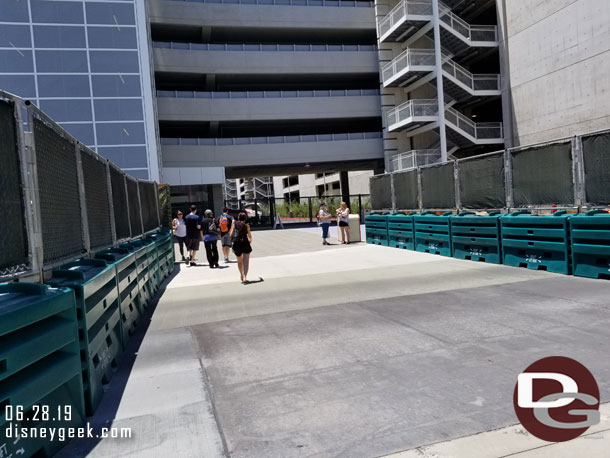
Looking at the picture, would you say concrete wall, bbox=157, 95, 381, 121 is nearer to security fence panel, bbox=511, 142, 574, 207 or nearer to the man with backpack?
the man with backpack

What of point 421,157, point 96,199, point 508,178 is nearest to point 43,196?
point 96,199

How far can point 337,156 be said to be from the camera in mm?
37438

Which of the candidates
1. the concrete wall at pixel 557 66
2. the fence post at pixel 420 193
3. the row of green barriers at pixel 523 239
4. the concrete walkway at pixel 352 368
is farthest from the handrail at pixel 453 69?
the concrete walkway at pixel 352 368

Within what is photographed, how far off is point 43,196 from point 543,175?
373 inches

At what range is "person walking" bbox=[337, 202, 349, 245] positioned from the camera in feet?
63.9

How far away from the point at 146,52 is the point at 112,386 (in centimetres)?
2856

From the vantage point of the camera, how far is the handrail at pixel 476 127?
31.4 m

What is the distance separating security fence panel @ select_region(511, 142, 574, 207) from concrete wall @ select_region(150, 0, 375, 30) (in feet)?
96.2

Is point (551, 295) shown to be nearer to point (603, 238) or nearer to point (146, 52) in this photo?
point (603, 238)

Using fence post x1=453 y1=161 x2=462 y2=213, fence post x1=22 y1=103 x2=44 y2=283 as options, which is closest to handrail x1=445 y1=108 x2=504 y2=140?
fence post x1=453 y1=161 x2=462 y2=213

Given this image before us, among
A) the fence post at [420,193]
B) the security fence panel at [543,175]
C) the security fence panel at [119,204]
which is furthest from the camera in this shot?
the fence post at [420,193]

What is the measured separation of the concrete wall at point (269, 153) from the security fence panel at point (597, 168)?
28746 millimetres

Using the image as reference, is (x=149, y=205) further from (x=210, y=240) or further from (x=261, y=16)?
(x=261, y=16)

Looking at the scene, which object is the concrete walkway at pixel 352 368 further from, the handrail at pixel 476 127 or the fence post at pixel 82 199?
the handrail at pixel 476 127
